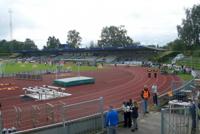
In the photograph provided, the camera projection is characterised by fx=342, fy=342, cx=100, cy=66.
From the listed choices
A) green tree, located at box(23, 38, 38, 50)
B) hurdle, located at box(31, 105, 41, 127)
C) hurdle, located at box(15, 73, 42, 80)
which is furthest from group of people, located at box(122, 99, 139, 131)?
green tree, located at box(23, 38, 38, 50)

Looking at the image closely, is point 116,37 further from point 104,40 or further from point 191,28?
point 191,28

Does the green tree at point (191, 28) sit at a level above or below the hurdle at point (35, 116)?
above

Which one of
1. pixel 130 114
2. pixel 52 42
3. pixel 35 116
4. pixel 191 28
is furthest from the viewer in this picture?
pixel 52 42

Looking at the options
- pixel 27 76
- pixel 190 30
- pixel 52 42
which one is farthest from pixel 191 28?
pixel 52 42

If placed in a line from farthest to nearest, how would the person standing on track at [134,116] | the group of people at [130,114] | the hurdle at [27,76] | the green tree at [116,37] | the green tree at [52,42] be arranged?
the green tree at [52,42] → the green tree at [116,37] → the hurdle at [27,76] → the group of people at [130,114] → the person standing on track at [134,116]

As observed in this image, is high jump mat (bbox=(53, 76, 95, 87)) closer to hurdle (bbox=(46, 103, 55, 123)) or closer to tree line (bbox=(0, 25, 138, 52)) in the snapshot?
hurdle (bbox=(46, 103, 55, 123))

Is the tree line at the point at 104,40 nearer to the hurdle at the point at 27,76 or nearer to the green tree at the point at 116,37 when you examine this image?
the green tree at the point at 116,37

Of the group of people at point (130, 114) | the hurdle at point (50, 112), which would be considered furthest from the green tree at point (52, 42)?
the group of people at point (130, 114)

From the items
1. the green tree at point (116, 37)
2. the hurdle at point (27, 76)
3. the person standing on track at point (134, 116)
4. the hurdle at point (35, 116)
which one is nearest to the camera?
the person standing on track at point (134, 116)

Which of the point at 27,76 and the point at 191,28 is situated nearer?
the point at 27,76

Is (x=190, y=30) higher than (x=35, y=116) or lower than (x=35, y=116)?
higher

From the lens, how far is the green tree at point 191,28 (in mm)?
78062

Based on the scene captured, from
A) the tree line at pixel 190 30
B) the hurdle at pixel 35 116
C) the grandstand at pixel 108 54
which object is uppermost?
the tree line at pixel 190 30

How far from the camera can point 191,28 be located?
78.4 m
